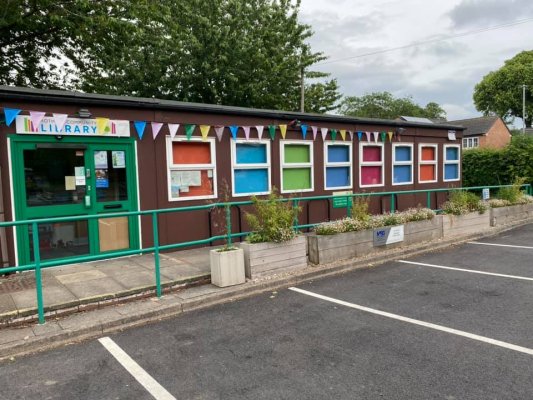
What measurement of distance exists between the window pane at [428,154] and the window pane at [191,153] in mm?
7858

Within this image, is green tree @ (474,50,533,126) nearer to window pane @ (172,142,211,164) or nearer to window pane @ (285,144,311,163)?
window pane @ (285,144,311,163)

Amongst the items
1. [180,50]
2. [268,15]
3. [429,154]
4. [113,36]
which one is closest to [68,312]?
[429,154]

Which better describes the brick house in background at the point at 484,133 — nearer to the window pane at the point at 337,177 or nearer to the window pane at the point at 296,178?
the window pane at the point at 337,177

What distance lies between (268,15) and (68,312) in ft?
62.5

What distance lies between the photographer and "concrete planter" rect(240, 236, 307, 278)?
20.7ft

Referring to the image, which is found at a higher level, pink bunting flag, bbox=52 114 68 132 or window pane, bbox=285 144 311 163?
pink bunting flag, bbox=52 114 68 132

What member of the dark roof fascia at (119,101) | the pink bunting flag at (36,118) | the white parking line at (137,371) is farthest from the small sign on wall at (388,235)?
the pink bunting flag at (36,118)

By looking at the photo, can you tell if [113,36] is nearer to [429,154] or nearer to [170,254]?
[170,254]

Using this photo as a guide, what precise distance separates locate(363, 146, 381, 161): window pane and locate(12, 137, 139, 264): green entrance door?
6637 millimetres

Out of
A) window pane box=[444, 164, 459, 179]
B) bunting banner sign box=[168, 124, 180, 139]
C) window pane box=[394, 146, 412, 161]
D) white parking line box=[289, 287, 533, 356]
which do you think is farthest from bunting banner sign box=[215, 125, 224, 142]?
window pane box=[444, 164, 459, 179]

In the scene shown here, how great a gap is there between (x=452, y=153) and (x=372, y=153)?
4.26 metres

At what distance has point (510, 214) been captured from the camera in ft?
38.9

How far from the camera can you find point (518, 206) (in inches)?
482

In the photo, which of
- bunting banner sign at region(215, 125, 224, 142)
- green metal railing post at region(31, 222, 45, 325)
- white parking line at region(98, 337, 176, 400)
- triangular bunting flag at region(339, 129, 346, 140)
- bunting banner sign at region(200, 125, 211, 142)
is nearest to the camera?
white parking line at region(98, 337, 176, 400)
